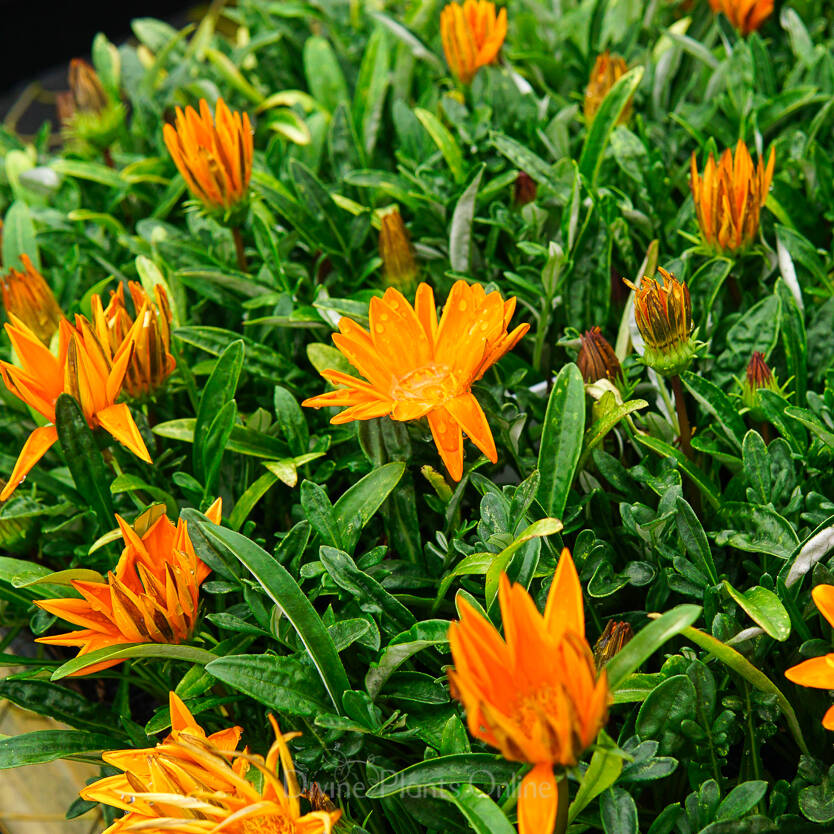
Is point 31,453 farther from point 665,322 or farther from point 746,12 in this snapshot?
point 746,12

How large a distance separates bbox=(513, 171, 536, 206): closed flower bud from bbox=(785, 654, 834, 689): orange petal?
2.12 ft

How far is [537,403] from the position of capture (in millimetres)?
939

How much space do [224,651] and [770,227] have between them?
2.50ft

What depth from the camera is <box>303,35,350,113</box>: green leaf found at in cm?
141

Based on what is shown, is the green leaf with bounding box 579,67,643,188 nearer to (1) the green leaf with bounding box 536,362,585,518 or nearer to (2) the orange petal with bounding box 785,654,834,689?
(1) the green leaf with bounding box 536,362,585,518

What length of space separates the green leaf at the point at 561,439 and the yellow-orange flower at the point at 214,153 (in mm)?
436

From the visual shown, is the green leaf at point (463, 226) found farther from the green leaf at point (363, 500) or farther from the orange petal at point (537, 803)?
the orange petal at point (537, 803)

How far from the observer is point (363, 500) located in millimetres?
817

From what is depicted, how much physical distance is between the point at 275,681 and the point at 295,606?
60mm

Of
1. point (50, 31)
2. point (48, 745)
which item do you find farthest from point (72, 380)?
point (50, 31)

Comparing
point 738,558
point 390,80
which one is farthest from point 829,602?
point 390,80

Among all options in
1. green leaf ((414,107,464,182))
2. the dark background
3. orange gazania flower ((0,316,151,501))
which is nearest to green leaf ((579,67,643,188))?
green leaf ((414,107,464,182))

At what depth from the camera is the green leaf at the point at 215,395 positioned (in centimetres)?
91

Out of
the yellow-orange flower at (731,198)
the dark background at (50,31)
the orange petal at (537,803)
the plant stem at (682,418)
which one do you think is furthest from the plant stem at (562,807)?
the dark background at (50,31)
